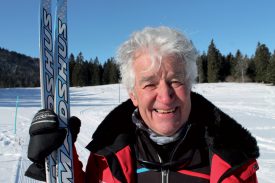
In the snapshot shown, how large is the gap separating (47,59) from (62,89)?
0.31 metres

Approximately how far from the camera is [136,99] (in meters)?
1.88

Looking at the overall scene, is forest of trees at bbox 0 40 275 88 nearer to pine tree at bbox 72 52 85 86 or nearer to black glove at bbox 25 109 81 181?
pine tree at bbox 72 52 85 86

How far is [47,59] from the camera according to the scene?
97.8 inches

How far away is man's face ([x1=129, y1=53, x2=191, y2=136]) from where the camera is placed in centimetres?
169

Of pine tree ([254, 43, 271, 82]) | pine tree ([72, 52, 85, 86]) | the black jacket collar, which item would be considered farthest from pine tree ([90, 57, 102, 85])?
the black jacket collar

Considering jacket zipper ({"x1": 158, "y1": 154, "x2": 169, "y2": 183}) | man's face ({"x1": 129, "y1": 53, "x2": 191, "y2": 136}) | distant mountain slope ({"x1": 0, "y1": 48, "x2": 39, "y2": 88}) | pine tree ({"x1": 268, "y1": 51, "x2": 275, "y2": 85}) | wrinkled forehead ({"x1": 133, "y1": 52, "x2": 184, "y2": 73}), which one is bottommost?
jacket zipper ({"x1": 158, "y1": 154, "x2": 169, "y2": 183})

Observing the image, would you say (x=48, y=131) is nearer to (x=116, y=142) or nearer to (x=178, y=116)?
(x=116, y=142)

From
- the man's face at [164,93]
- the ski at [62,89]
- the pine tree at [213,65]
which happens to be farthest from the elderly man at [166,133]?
the pine tree at [213,65]

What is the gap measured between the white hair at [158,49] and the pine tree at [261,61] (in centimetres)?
5035

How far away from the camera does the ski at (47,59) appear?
2336 mm

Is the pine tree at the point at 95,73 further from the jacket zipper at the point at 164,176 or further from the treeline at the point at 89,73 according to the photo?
the jacket zipper at the point at 164,176

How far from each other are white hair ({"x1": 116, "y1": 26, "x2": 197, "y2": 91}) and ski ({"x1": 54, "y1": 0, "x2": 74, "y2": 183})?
606mm

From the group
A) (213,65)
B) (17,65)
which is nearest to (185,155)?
(213,65)

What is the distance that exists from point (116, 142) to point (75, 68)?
196 ft
